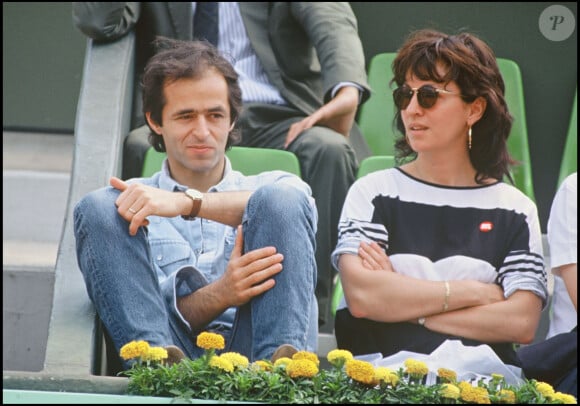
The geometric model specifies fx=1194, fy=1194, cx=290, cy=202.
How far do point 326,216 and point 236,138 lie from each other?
0.44 m

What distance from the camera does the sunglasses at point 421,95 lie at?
10.0ft

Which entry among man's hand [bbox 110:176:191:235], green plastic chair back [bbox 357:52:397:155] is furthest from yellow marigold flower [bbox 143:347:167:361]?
green plastic chair back [bbox 357:52:397:155]

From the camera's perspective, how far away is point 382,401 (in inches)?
87.7

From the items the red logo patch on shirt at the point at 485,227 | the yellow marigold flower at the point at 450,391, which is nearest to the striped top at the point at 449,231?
the red logo patch on shirt at the point at 485,227

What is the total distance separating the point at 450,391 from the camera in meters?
2.20

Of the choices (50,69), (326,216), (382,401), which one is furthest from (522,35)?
(382,401)

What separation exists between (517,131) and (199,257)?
1700 millimetres

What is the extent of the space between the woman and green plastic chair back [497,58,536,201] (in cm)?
91

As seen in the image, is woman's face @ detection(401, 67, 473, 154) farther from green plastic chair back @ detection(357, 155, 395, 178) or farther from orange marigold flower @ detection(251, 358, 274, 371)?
orange marigold flower @ detection(251, 358, 274, 371)

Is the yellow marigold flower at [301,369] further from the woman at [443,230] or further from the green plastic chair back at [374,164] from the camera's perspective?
the green plastic chair back at [374,164]

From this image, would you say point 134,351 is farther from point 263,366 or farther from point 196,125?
point 196,125

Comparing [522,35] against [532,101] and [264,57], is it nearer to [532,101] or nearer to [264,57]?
[532,101]

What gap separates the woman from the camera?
2.91 meters

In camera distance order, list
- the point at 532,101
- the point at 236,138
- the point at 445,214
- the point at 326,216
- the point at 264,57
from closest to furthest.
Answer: the point at 445,214 < the point at 236,138 < the point at 326,216 < the point at 264,57 < the point at 532,101
